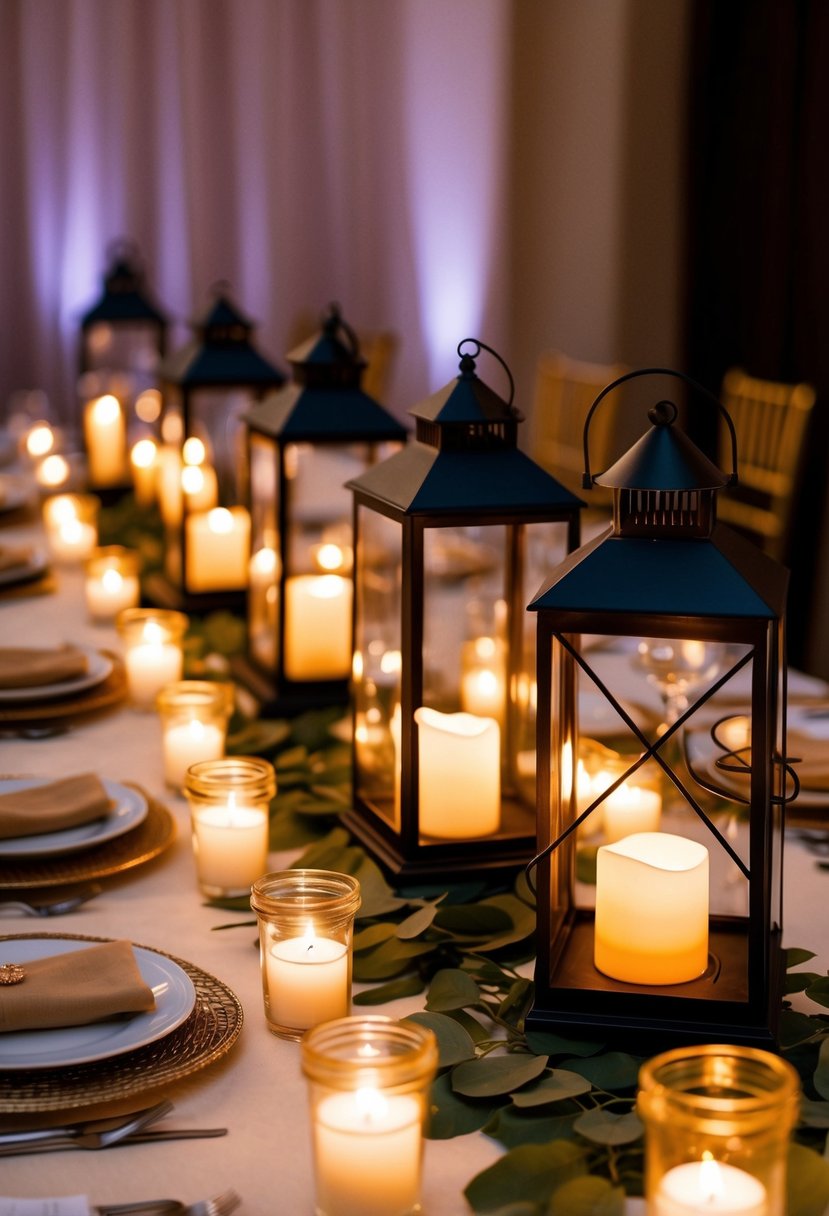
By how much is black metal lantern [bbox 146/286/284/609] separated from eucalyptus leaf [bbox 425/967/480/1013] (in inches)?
46.2

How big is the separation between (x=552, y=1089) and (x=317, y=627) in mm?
931

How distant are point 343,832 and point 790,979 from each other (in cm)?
48

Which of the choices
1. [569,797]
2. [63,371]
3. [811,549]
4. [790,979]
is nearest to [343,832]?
[569,797]

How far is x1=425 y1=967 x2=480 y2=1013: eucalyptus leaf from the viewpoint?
3.55ft

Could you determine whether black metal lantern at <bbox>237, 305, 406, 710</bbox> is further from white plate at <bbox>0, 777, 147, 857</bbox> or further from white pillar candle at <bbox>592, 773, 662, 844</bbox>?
white pillar candle at <bbox>592, 773, 662, 844</bbox>

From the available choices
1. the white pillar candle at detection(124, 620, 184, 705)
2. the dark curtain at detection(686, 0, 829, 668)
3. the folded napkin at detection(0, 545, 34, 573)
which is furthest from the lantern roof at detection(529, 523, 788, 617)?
the dark curtain at detection(686, 0, 829, 668)

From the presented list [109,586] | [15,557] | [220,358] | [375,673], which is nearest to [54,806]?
[375,673]

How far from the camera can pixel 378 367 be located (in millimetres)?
4535

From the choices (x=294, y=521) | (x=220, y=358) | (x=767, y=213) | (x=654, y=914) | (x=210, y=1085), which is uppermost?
(x=767, y=213)

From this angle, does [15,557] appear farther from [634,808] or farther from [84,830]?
[634,808]

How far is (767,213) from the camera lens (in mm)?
4254

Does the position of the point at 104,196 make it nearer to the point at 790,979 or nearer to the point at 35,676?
the point at 35,676

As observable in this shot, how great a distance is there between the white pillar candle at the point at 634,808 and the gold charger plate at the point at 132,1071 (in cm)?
38

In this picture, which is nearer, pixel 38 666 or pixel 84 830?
pixel 84 830
